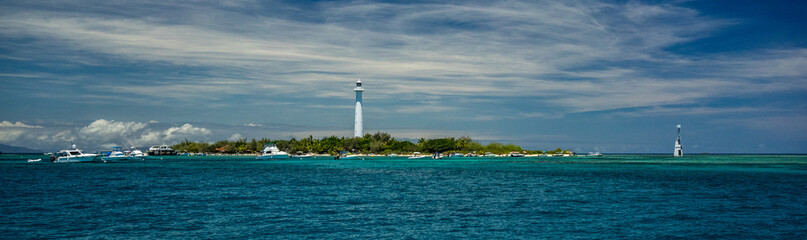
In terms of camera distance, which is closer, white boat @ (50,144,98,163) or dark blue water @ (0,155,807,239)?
dark blue water @ (0,155,807,239)

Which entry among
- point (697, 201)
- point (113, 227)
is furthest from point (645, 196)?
point (113, 227)

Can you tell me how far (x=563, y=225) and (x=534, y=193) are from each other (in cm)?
1843

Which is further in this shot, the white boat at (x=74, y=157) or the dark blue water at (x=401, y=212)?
the white boat at (x=74, y=157)

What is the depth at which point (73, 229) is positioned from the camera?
1165 inches

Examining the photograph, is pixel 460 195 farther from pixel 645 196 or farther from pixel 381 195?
pixel 645 196

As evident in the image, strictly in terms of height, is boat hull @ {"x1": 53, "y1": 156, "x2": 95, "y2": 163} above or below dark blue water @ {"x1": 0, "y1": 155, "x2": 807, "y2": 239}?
above

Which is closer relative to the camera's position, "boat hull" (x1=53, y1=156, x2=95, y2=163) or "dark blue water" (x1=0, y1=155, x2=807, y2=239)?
"dark blue water" (x1=0, y1=155, x2=807, y2=239)

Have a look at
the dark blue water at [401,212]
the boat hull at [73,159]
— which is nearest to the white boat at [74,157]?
Answer: the boat hull at [73,159]

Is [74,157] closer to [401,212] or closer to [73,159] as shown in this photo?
[73,159]

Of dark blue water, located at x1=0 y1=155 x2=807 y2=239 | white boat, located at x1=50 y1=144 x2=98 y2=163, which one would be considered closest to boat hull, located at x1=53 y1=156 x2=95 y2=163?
white boat, located at x1=50 y1=144 x2=98 y2=163

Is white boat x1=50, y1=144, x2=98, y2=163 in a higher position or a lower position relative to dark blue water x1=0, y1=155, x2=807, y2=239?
higher

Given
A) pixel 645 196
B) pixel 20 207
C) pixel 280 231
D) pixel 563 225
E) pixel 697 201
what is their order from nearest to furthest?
pixel 280 231 < pixel 563 225 < pixel 20 207 < pixel 697 201 < pixel 645 196

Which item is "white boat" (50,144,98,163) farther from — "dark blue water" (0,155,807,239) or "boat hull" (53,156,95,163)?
"dark blue water" (0,155,807,239)

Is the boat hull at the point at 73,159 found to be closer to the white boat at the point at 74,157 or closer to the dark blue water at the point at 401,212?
the white boat at the point at 74,157
